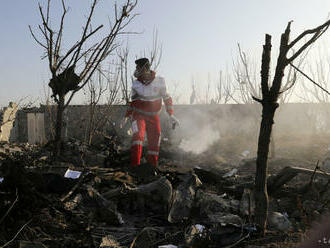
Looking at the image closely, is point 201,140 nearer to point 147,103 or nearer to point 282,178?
point 147,103

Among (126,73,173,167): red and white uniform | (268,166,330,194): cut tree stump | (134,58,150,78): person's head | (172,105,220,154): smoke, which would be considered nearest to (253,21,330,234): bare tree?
(268,166,330,194): cut tree stump

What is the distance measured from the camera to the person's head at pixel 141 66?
5.07 metres

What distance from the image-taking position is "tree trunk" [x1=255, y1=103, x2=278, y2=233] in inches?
89.1

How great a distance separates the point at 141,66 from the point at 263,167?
10.8 ft

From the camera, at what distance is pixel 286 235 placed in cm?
231

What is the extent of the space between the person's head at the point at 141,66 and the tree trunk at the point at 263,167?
312cm

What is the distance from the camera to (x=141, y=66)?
201 inches

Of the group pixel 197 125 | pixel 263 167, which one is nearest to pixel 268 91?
pixel 263 167

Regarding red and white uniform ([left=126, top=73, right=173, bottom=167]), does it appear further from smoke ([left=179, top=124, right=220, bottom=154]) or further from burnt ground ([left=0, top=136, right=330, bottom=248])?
smoke ([left=179, top=124, right=220, bottom=154])

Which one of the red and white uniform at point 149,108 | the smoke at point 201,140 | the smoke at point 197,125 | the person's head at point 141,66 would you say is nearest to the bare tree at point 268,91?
the red and white uniform at point 149,108

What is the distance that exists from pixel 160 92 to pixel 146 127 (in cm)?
67

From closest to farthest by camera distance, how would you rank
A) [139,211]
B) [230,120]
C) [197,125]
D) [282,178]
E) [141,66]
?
[139,211] < [282,178] < [141,66] < [197,125] < [230,120]

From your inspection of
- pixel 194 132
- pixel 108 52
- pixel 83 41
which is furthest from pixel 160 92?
pixel 194 132

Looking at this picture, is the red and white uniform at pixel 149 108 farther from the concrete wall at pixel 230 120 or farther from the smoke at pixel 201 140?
the concrete wall at pixel 230 120
